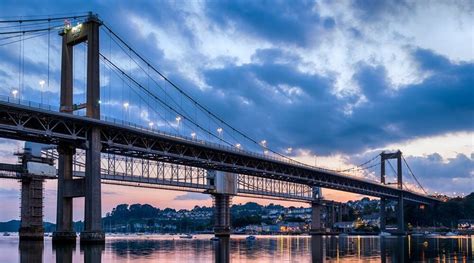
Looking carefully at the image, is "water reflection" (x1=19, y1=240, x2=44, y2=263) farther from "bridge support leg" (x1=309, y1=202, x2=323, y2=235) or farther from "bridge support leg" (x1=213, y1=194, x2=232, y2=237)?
"bridge support leg" (x1=309, y1=202, x2=323, y2=235)

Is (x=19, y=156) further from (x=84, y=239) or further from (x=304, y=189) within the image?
(x=304, y=189)

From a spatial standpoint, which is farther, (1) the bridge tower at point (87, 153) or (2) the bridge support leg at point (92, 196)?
(1) the bridge tower at point (87, 153)

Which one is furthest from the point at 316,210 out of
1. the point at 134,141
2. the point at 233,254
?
the point at 233,254

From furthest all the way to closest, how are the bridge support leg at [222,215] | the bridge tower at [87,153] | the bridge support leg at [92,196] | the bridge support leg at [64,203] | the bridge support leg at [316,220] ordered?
1. the bridge support leg at [316,220]
2. the bridge support leg at [222,215]
3. the bridge support leg at [64,203]
4. the bridge tower at [87,153]
5. the bridge support leg at [92,196]

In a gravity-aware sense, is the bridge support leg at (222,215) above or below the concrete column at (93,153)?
below

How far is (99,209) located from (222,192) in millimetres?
70200

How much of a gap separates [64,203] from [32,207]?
21007mm

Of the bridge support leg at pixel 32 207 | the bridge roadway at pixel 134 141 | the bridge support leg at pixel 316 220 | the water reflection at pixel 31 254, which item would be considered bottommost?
the bridge support leg at pixel 316 220

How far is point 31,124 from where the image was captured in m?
66.5

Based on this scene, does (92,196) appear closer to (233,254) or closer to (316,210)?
(233,254)

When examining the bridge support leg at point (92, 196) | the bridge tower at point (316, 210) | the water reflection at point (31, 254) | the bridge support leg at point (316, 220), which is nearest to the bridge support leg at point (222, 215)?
the bridge tower at point (316, 210)

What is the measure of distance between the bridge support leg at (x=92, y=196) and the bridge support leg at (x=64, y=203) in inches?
159

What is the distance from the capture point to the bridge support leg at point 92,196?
66.8 m

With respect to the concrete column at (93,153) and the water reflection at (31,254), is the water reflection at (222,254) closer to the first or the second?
the concrete column at (93,153)
